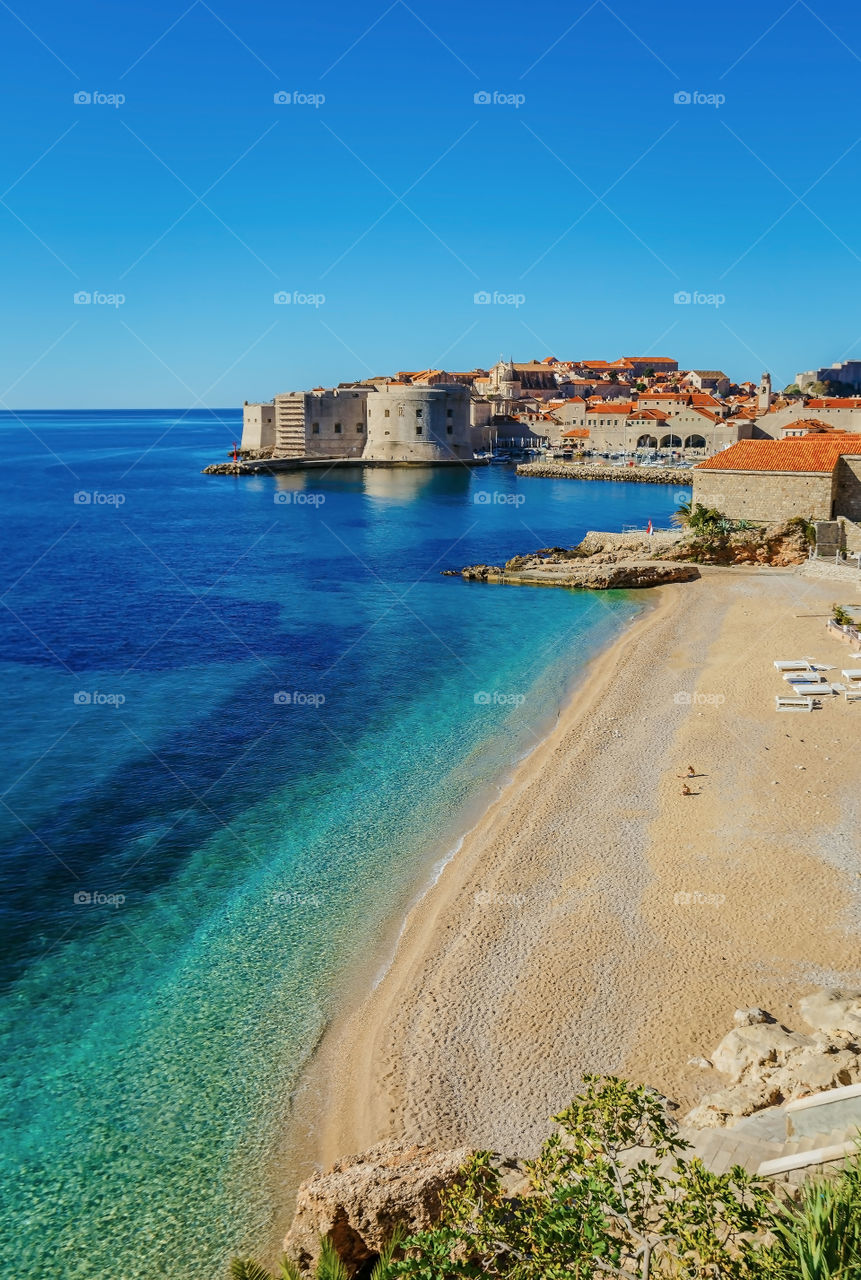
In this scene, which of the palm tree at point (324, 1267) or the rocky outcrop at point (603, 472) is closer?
the palm tree at point (324, 1267)

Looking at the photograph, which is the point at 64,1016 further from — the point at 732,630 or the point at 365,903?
the point at 732,630

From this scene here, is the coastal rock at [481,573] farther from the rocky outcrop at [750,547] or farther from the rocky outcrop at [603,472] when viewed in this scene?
the rocky outcrop at [603,472]

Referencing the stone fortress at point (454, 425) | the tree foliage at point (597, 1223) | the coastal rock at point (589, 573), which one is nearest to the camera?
the tree foliage at point (597, 1223)

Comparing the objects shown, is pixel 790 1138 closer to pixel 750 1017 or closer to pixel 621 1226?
pixel 621 1226

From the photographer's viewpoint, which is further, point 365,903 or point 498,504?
point 498,504

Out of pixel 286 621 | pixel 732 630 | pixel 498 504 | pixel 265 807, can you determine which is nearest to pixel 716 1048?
pixel 265 807

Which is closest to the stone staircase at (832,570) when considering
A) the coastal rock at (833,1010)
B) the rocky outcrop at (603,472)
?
the coastal rock at (833,1010)

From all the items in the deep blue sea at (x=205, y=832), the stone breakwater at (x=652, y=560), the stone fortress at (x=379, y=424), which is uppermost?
the stone fortress at (x=379, y=424)
